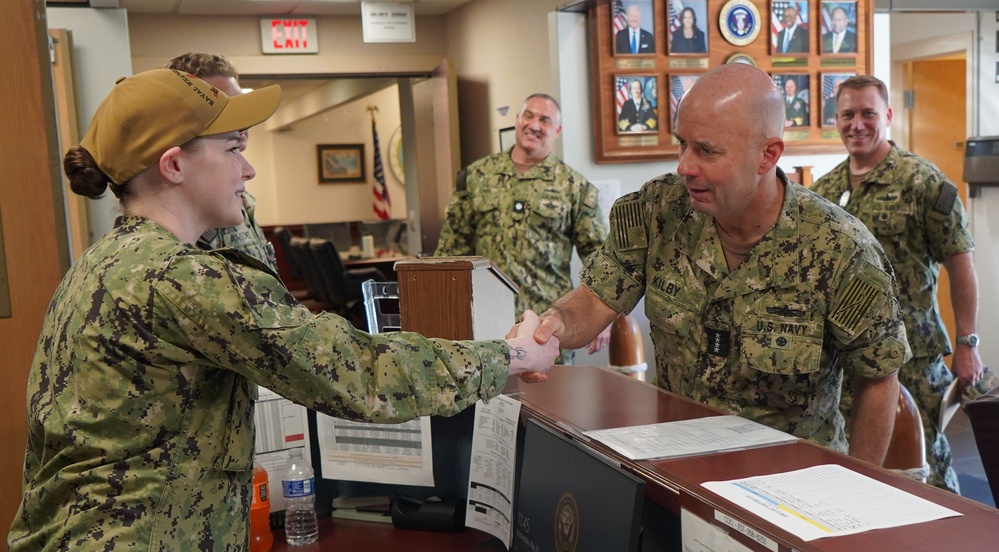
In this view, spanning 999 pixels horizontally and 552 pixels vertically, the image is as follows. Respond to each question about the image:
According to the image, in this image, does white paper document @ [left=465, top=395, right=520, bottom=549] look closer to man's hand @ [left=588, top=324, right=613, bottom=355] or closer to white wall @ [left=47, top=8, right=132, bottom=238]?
man's hand @ [left=588, top=324, right=613, bottom=355]

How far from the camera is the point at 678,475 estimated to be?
1387 millimetres

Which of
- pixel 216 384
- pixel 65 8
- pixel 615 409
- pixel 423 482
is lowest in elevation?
pixel 423 482

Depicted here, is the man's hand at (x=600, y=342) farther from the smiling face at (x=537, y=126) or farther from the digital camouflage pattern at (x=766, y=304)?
the digital camouflage pattern at (x=766, y=304)

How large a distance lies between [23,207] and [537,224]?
87.1 inches

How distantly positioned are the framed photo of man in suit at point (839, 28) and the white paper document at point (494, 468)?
405cm

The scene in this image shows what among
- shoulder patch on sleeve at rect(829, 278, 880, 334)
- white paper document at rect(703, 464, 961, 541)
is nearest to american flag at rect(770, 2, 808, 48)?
shoulder patch on sleeve at rect(829, 278, 880, 334)

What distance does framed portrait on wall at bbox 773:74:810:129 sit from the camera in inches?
204

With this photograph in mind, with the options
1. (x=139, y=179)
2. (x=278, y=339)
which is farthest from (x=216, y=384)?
(x=139, y=179)

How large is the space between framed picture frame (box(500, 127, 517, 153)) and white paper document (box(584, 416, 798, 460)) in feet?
15.0

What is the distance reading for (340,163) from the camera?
1368cm

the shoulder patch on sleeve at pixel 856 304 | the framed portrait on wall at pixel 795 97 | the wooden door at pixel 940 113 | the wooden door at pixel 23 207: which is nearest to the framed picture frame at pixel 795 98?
the framed portrait on wall at pixel 795 97

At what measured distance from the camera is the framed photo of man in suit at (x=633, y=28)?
15.6 ft

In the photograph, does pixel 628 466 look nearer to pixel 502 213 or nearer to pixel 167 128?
pixel 167 128

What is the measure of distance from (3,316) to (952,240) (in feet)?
10.4
